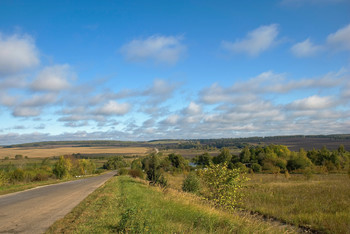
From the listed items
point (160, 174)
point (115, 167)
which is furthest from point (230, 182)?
point (115, 167)

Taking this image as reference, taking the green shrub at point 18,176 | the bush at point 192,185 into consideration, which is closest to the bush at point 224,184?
the bush at point 192,185

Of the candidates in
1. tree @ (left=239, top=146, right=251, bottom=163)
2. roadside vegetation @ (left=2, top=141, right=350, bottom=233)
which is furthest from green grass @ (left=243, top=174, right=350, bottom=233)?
tree @ (left=239, top=146, right=251, bottom=163)

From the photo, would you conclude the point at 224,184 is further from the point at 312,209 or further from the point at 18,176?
the point at 18,176

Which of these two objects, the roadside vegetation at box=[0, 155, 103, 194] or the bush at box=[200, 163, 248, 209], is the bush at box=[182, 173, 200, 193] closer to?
the bush at box=[200, 163, 248, 209]

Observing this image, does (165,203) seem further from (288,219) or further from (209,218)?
(288,219)

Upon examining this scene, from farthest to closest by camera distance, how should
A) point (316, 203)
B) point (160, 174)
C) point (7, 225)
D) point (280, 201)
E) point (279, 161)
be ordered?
point (279, 161) → point (160, 174) → point (280, 201) → point (316, 203) → point (7, 225)

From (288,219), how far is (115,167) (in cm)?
12664

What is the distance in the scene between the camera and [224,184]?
48.1ft

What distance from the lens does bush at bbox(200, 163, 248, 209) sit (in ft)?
46.9

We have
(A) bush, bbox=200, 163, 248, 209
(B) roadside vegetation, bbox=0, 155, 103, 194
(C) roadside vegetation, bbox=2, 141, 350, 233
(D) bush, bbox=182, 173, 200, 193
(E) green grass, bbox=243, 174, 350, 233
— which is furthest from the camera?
(B) roadside vegetation, bbox=0, 155, 103, 194

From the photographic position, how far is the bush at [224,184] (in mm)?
14281

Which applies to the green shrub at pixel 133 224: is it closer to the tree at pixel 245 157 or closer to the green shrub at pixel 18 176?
the green shrub at pixel 18 176

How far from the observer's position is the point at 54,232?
8.88 meters

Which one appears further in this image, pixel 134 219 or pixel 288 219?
pixel 288 219
